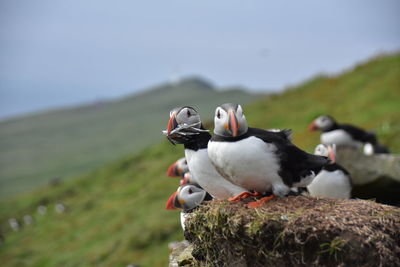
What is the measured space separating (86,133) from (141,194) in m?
28.9

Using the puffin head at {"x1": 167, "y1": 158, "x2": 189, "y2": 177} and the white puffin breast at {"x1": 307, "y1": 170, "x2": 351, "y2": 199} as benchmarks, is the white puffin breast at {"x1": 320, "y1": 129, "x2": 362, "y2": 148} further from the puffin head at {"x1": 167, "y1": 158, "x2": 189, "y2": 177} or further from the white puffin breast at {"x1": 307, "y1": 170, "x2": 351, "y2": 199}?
the puffin head at {"x1": 167, "y1": 158, "x2": 189, "y2": 177}

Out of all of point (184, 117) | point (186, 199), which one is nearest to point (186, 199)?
point (186, 199)

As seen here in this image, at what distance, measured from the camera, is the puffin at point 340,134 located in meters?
12.7

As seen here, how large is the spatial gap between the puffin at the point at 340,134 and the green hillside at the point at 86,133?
863 inches

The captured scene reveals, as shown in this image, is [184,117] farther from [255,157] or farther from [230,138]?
[255,157]

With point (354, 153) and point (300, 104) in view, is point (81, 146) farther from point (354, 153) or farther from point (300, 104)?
point (354, 153)

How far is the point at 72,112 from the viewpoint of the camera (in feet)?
187

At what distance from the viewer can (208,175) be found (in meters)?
5.93

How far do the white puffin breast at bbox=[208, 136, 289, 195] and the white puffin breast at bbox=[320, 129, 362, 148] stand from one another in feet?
25.4

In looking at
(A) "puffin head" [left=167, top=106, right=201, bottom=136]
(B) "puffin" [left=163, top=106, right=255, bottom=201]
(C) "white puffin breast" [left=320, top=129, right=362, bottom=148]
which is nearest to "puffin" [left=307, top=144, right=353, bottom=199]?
(B) "puffin" [left=163, top=106, right=255, bottom=201]

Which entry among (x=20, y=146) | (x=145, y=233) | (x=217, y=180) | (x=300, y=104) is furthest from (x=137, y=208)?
(x=20, y=146)

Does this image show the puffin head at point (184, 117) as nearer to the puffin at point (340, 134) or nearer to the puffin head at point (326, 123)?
the puffin at point (340, 134)

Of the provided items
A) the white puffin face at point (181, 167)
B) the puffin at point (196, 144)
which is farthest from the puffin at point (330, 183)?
the puffin at point (196, 144)

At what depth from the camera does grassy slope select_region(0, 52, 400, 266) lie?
47.9ft
